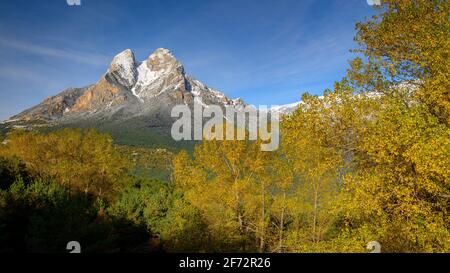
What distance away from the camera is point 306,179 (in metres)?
31.5

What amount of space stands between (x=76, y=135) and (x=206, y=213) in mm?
37146

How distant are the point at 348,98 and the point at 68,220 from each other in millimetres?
26044

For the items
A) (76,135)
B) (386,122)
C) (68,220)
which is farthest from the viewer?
(76,135)

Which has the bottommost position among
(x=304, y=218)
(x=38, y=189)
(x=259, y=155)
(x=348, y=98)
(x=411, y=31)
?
(x=304, y=218)

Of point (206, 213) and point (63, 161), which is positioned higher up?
point (63, 161)

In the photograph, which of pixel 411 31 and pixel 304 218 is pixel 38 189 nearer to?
pixel 304 218

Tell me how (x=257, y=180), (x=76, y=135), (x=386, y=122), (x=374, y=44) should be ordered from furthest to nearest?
1. (x=76, y=135)
2. (x=257, y=180)
3. (x=374, y=44)
4. (x=386, y=122)

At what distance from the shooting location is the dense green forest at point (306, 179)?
1182 cm

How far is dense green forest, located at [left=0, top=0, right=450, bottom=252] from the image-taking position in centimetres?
1182
